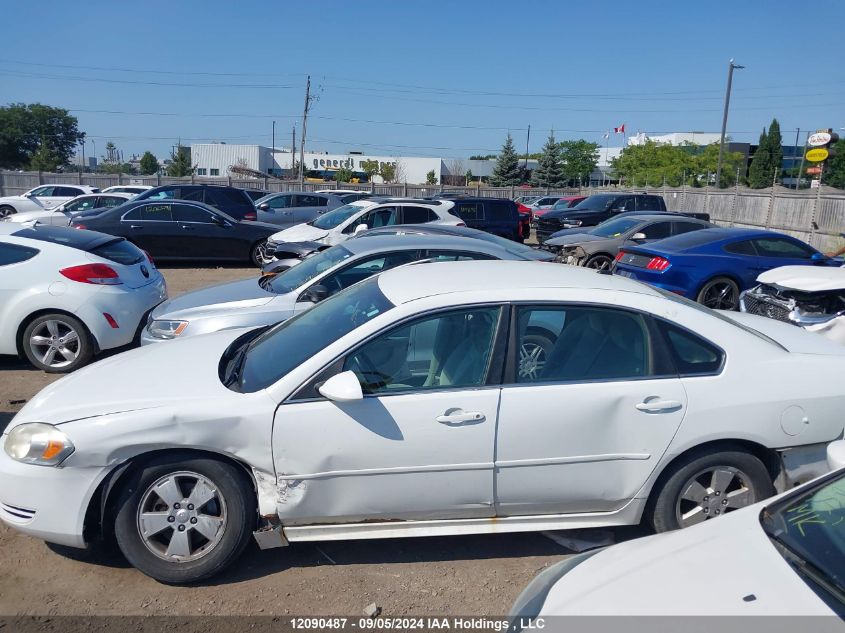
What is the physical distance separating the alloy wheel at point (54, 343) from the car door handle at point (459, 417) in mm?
5223

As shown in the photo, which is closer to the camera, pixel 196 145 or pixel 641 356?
pixel 641 356

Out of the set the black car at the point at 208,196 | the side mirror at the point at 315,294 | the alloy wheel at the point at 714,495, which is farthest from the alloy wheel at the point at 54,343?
the black car at the point at 208,196

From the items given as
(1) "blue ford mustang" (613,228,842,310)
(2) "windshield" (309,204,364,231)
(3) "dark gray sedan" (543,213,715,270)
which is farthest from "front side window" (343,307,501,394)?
(2) "windshield" (309,204,364,231)

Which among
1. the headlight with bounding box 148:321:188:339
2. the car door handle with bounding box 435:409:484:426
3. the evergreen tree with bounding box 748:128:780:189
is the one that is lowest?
the headlight with bounding box 148:321:188:339

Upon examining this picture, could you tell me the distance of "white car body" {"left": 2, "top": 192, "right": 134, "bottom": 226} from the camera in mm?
19000

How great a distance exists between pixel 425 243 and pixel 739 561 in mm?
5382

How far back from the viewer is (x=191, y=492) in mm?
3625

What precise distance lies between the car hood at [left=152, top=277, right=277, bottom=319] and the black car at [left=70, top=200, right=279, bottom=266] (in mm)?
8322

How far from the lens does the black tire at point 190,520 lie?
359 centimetres

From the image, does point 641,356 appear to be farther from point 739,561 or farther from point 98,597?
point 98,597

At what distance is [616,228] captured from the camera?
1549cm

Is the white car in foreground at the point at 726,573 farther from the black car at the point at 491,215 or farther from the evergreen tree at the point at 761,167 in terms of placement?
the evergreen tree at the point at 761,167

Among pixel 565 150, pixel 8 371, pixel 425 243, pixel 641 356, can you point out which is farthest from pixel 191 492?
pixel 565 150

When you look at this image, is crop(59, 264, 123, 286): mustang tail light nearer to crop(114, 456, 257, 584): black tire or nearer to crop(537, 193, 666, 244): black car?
crop(114, 456, 257, 584): black tire
